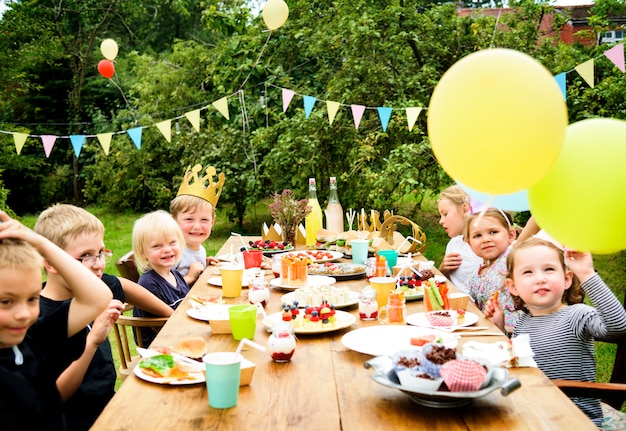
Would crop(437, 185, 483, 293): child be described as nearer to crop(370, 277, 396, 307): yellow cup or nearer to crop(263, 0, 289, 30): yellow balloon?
crop(370, 277, 396, 307): yellow cup

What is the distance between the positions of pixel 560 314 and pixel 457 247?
148 cm

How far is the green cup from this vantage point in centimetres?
207

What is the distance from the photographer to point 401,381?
156cm

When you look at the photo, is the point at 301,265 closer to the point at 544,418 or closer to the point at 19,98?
the point at 544,418

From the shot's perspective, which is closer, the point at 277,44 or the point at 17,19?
the point at 277,44

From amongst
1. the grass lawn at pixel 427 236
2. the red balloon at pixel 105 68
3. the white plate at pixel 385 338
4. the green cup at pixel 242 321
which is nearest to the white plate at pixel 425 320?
the white plate at pixel 385 338

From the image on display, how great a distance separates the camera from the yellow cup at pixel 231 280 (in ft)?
→ 9.12

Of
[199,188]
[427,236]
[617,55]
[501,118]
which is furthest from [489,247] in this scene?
[427,236]

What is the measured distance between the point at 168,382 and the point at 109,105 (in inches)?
488

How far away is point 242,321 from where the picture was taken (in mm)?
2078

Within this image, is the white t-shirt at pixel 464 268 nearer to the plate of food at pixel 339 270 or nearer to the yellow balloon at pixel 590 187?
the plate of food at pixel 339 270

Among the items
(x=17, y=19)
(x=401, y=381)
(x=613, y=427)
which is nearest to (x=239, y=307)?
(x=401, y=381)

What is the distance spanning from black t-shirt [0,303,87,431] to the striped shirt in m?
1.55

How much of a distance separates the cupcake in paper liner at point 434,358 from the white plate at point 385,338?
0.29 m
